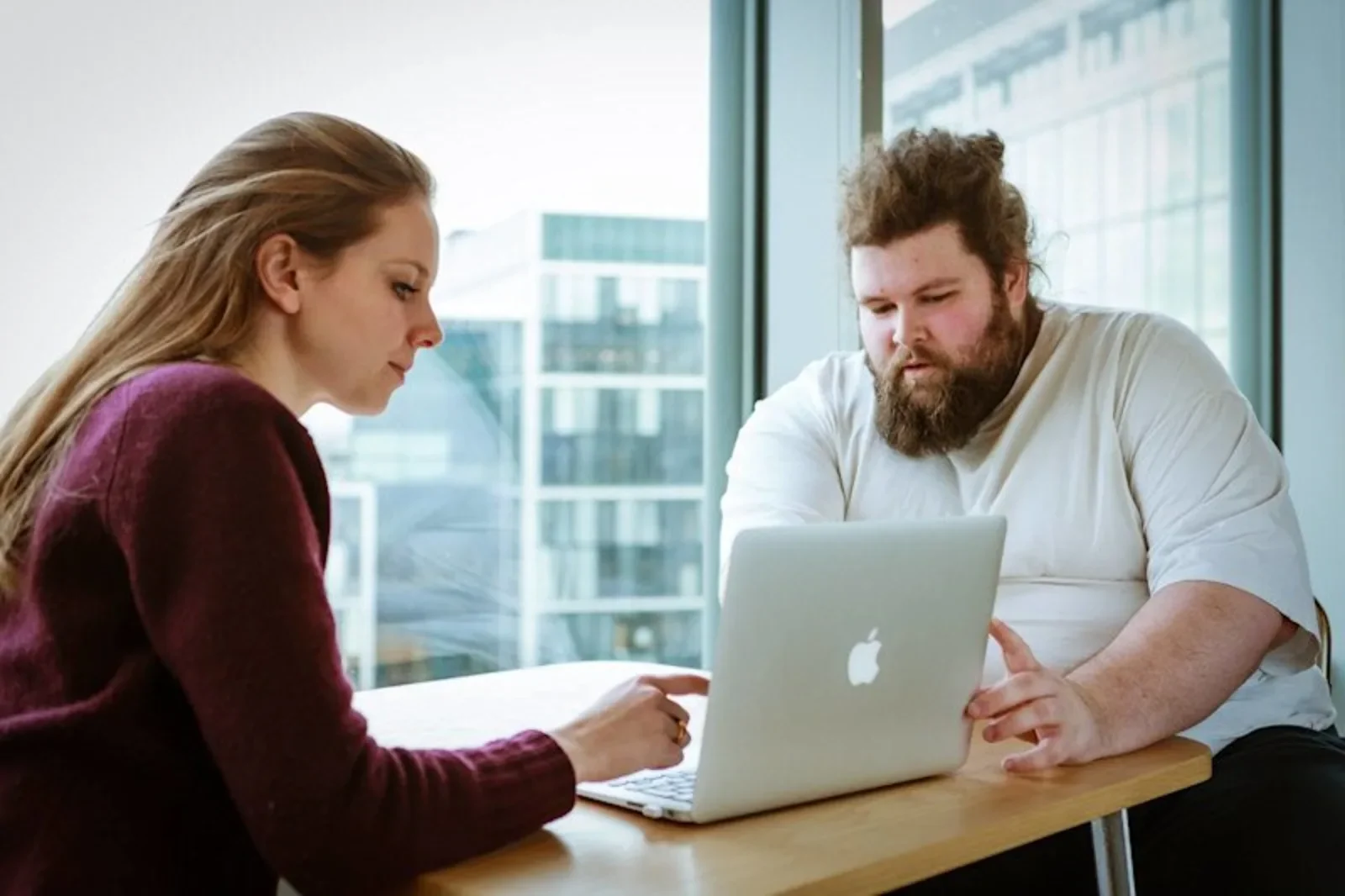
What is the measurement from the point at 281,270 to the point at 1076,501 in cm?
112

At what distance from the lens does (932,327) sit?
206 centimetres

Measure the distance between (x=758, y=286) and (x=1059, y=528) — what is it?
1.12m

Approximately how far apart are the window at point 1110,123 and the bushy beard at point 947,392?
1039 millimetres

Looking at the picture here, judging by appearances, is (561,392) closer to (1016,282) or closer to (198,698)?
(1016,282)

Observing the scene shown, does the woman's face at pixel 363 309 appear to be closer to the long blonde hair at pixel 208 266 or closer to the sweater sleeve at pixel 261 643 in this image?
the long blonde hair at pixel 208 266

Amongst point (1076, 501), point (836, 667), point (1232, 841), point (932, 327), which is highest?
point (932, 327)

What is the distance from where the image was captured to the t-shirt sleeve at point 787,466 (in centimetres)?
200

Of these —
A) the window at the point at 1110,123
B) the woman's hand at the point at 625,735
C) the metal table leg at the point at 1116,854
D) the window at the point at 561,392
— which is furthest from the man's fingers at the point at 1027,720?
the window at the point at 1110,123

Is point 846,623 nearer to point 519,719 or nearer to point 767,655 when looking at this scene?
point 767,655

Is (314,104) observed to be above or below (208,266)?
above

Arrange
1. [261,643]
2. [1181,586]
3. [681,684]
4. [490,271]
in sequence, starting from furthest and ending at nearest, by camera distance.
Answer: [490,271] < [1181,586] < [681,684] < [261,643]

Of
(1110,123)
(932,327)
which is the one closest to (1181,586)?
(932,327)

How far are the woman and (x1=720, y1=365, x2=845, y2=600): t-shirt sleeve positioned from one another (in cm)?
86

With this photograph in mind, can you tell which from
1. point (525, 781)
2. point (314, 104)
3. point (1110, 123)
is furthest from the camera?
point (1110, 123)
